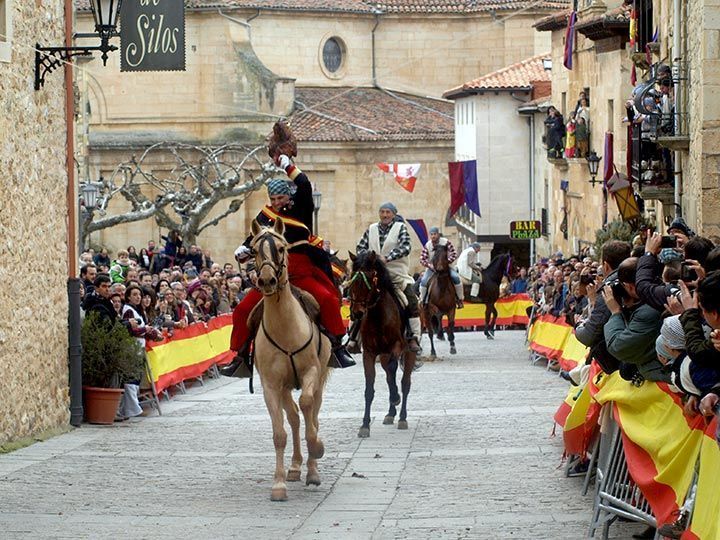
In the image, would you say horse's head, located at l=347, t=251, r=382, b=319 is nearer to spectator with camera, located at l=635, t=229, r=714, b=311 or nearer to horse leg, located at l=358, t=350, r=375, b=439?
horse leg, located at l=358, t=350, r=375, b=439

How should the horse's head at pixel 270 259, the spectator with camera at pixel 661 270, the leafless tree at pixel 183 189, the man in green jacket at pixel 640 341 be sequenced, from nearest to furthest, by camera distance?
the spectator with camera at pixel 661 270, the man in green jacket at pixel 640 341, the horse's head at pixel 270 259, the leafless tree at pixel 183 189

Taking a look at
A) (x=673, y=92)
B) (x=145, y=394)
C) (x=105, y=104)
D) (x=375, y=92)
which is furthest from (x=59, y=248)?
(x=375, y=92)

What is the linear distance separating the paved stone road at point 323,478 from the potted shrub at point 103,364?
0.33 m

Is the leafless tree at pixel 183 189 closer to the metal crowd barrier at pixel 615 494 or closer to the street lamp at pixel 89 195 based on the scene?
the street lamp at pixel 89 195

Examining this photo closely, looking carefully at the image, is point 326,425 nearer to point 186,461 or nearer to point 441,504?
point 186,461

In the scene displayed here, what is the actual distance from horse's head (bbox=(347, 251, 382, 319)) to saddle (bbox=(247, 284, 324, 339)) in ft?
11.6

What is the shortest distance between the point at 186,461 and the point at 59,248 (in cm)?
376

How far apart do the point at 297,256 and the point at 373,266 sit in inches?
138

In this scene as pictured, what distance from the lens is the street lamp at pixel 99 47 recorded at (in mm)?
18219

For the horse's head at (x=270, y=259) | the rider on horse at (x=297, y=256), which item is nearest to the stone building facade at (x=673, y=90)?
the rider on horse at (x=297, y=256)

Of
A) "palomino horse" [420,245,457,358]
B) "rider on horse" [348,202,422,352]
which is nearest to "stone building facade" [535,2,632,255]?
"palomino horse" [420,245,457,358]

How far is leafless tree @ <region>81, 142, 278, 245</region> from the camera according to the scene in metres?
50.2

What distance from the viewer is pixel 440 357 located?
104ft

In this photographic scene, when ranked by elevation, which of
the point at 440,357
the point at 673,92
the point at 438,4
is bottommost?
the point at 440,357
